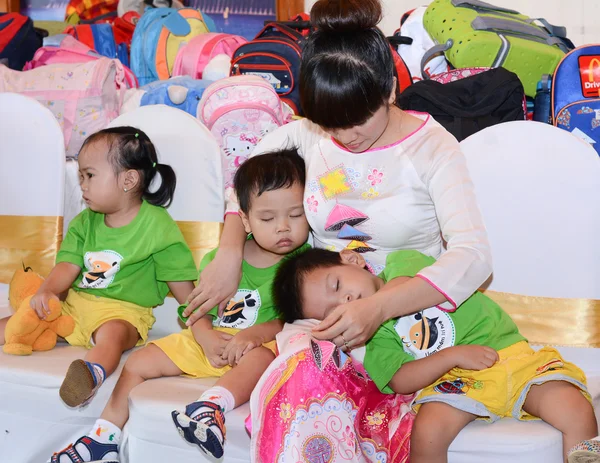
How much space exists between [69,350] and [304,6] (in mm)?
2081

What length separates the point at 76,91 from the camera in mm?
2590

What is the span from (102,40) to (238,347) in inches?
84.0

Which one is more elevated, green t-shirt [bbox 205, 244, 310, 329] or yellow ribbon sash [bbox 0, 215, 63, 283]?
green t-shirt [bbox 205, 244, 310, 329]

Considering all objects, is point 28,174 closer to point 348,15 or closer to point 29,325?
point 29,325

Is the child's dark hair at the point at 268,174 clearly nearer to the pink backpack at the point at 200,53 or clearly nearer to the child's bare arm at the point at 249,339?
the child's bare arm at the point at 249,339

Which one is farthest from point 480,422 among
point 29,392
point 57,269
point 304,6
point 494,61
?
point 304,6

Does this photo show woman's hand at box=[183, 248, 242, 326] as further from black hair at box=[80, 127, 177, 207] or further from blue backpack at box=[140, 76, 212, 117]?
blue backpack at box=[140, 76, 212, 117]

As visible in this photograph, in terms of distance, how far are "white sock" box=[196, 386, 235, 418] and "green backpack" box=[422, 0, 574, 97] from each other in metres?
1.43

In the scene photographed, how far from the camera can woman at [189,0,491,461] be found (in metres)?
1.37

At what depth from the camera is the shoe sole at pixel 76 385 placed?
1.58 m

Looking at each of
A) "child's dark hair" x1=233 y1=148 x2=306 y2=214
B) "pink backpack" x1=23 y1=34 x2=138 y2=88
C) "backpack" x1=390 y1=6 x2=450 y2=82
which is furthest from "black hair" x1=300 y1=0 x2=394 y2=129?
"pink backpack" x1=23 y1=34 x2=138 y2=88

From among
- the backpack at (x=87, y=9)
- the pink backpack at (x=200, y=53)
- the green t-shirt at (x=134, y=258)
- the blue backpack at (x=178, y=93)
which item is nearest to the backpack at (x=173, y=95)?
the blue backpack at (x=178, y=93)

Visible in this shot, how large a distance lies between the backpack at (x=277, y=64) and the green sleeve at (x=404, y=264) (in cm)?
103

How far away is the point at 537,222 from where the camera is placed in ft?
5.44
